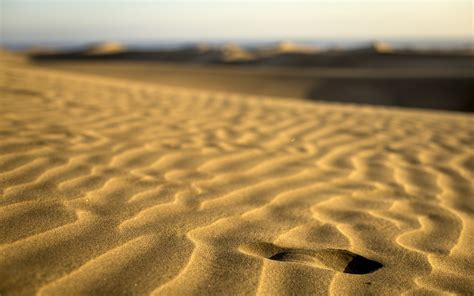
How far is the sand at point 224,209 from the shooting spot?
4.54 ft

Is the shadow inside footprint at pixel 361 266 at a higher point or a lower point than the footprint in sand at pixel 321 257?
lower

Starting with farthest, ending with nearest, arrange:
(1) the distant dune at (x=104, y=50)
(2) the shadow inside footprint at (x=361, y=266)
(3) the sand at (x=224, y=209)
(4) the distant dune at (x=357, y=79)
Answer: (1) the distant dune at (x=104, y=50) → (4) the distant dune at (x=357, y=79) → (2) the shadow inside footprint at (x=361, y=266) → (3) the sand at (x=224, y=209)

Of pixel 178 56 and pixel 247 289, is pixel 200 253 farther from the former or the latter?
pixel 178 56

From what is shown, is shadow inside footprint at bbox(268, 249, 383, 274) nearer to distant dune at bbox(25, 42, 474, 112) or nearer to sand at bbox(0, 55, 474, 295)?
sand at bbox(0, 55, 474, 295)

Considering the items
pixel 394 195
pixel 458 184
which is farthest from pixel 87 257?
pixel 458 184

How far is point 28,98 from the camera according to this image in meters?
4.26

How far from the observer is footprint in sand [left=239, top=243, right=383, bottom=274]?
1.51 meters

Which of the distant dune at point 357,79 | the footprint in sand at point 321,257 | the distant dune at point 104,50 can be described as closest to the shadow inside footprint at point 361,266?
the footprint in sand at point 321,257

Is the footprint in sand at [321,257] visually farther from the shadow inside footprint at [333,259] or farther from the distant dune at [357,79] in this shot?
the distant dune at [357,79]

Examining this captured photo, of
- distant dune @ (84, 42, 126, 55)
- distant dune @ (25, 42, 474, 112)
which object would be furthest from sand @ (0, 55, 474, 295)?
distant dune @ (84, 42, 126, 55)

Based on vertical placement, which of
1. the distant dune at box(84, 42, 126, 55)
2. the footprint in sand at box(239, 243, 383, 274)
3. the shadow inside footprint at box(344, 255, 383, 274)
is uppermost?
the distant dune at box(84, 42, 126, 55)

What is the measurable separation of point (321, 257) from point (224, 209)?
22.1 inches

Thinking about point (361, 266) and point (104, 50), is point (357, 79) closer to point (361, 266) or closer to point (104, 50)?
point (361, 266)

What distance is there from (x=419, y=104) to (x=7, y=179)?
36.3 ft
